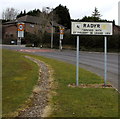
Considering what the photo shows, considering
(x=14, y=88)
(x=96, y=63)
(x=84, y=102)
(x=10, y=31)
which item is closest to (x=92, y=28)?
(x=84, y=102)

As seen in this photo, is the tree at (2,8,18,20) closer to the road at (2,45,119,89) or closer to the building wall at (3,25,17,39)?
the building wall at (3,25,17,39)

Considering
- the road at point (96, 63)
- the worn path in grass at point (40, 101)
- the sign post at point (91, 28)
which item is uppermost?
the sign post at point (91, 28)

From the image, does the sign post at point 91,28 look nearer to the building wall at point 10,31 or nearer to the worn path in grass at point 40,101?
the worn path in grass at point 40,101

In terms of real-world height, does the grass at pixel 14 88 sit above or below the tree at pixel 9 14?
below

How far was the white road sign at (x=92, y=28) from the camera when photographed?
30.0 ft

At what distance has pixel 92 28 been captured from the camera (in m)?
9.20

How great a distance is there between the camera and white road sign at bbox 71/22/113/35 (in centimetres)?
915

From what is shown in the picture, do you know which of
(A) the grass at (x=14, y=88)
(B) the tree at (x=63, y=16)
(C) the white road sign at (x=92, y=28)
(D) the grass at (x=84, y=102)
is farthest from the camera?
(B) the tree at (x=63, y=16)

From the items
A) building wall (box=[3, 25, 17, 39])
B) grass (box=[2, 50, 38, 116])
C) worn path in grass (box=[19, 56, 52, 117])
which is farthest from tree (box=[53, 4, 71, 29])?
worn path in grass (box=[19, 56, 52, 117])

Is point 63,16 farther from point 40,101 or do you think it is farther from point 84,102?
point 84,102

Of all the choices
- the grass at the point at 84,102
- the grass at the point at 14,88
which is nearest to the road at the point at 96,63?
the grass at the point at 84,102

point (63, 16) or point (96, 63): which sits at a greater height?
point (63, 16)

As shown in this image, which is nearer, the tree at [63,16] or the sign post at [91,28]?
the sign post at [91,28]

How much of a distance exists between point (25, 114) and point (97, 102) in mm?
2247
